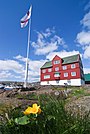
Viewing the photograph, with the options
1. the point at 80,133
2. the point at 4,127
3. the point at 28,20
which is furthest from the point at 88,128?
the point at 28,20

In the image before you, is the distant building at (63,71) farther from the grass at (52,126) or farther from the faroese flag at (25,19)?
the grass at (52,126)

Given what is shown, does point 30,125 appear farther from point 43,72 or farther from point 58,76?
point 43,72

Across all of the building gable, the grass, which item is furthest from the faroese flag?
the building gable

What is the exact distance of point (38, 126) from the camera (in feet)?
5.82

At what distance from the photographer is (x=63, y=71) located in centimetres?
7144

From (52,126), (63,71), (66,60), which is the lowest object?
(52,126)

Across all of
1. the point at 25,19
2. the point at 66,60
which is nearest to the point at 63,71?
the point at 66,60

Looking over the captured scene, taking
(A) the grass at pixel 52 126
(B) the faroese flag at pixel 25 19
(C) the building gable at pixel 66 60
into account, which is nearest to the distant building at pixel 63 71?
(C) the building gable at pixel 66 60

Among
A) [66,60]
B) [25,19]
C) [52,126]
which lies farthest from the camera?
[66,60]

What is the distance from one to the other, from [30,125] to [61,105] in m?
0.39

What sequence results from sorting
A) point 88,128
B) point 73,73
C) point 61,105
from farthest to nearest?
point 73,73
point 61,105
point 88,128

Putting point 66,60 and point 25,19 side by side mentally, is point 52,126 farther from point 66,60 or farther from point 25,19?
point 66,60

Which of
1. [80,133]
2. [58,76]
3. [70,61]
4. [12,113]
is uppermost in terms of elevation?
[70,61]

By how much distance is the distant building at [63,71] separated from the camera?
66.1 metres
